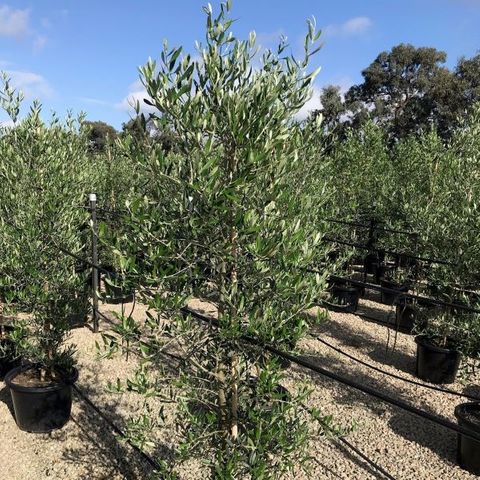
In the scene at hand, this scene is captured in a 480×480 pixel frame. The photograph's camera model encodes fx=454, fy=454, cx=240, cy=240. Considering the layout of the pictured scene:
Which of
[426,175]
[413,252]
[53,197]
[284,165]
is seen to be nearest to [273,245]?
[284,165]

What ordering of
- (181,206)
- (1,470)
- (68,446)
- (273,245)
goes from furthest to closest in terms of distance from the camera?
(68,446)
(1,470)
(181,206)
(273,245)

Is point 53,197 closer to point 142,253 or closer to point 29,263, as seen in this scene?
point 29,263

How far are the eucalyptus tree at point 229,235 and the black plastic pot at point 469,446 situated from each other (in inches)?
126

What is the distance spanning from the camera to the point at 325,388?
6.65 meters

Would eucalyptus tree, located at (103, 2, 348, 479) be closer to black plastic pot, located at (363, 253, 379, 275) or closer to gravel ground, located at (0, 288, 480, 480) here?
gravel ground, located at (0, 288, 480, 480)

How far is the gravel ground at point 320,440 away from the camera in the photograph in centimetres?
465

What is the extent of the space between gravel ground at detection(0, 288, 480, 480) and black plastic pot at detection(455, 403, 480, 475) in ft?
0.31

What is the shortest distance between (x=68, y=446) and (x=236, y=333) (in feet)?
12.2

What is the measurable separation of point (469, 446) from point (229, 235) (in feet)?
13.7

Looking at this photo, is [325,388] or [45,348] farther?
[325,388]

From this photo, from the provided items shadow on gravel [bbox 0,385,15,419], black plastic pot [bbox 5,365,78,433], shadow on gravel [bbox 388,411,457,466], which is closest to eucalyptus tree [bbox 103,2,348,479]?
black plastic pot [bbox 5,365,78,433]

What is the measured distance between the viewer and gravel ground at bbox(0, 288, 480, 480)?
4.65 m

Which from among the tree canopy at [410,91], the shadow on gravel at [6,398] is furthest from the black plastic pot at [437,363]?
the tree canopy at [410,91]

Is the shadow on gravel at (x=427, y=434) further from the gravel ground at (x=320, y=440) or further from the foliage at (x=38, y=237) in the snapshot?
the foliage at (x=38, y=237)
